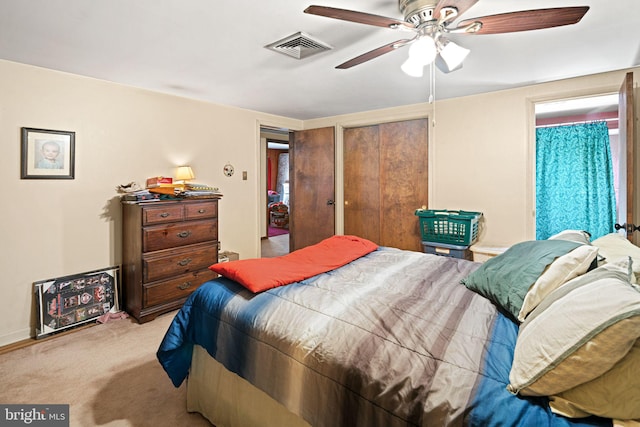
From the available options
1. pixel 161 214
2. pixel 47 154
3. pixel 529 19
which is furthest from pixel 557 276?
pixel 47 154

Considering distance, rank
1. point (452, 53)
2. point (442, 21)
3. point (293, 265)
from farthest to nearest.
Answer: point (293, 265), point (452, 53), point (442, 21)

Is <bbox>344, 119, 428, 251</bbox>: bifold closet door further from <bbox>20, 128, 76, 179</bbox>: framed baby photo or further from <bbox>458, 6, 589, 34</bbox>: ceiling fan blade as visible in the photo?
<bbox>20, 128, 76, 179</bbox>: framed baby photo

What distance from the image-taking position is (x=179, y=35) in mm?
2174

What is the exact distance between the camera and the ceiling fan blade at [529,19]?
4.70ft

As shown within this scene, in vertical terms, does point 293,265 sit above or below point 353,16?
below

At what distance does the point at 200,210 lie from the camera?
3.46 m

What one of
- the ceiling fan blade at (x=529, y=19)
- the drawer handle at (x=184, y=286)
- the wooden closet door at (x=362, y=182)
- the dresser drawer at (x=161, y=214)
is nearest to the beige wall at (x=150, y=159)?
the wooden closet door at (x=362, y=182)

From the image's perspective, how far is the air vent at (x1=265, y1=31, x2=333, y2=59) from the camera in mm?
2227

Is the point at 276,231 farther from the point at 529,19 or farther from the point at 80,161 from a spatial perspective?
the point at 529,19

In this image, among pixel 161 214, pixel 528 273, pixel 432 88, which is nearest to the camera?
pixel 528 273

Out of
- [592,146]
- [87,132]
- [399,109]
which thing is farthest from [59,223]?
[592,146]

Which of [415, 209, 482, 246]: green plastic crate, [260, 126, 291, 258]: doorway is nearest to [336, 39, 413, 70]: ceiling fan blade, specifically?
[415, 209, 482, 246]: green plastic crate

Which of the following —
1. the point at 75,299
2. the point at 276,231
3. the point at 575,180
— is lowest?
the point at 75,299

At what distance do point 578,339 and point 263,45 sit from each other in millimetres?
2383
